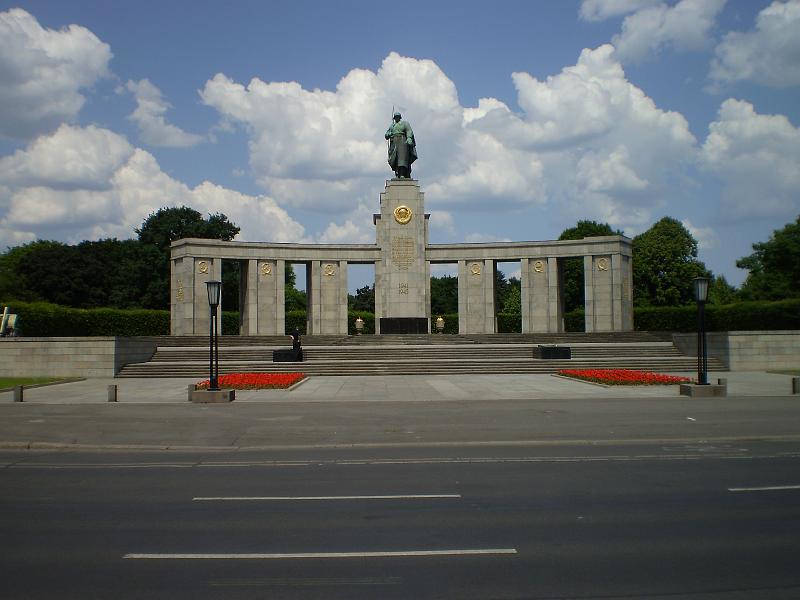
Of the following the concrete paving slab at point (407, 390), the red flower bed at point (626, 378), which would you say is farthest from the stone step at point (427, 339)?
the red flower bed at point (626, 378)

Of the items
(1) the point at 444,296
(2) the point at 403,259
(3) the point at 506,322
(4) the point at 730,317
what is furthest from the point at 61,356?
(1) the point at 444,296

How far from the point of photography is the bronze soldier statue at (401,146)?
5000 cm

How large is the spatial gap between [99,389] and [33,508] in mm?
19455

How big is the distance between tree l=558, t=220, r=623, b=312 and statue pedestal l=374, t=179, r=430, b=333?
1184 inches

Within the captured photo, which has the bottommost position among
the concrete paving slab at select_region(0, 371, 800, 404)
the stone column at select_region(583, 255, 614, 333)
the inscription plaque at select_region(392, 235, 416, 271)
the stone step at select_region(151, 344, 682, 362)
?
the concrete paving slab at select_region(0, 371, 800, 404)

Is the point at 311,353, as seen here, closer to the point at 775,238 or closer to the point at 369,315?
the point at 369,315

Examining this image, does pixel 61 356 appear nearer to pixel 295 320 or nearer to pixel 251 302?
pixel 251 302

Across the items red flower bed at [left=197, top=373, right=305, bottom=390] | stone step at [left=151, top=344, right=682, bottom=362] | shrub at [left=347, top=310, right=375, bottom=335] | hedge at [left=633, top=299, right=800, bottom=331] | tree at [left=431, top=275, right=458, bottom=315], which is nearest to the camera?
red flower bed at [left=197, top=373, right=305, bottom=390]

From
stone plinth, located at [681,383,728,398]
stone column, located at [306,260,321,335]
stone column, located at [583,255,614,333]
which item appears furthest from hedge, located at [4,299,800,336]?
stone plinth, located at [681,383,728,398]

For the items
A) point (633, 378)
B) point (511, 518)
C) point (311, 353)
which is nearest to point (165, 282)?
point (311, 353)

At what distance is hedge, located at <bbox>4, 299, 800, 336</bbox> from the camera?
134 ft

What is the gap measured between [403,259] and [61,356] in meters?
23.5

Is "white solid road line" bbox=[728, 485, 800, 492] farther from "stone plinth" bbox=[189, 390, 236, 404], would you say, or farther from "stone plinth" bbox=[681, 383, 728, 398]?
"stone plinth" bbox=[189, 390, 236, 404]

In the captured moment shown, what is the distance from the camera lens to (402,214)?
49594 mm
